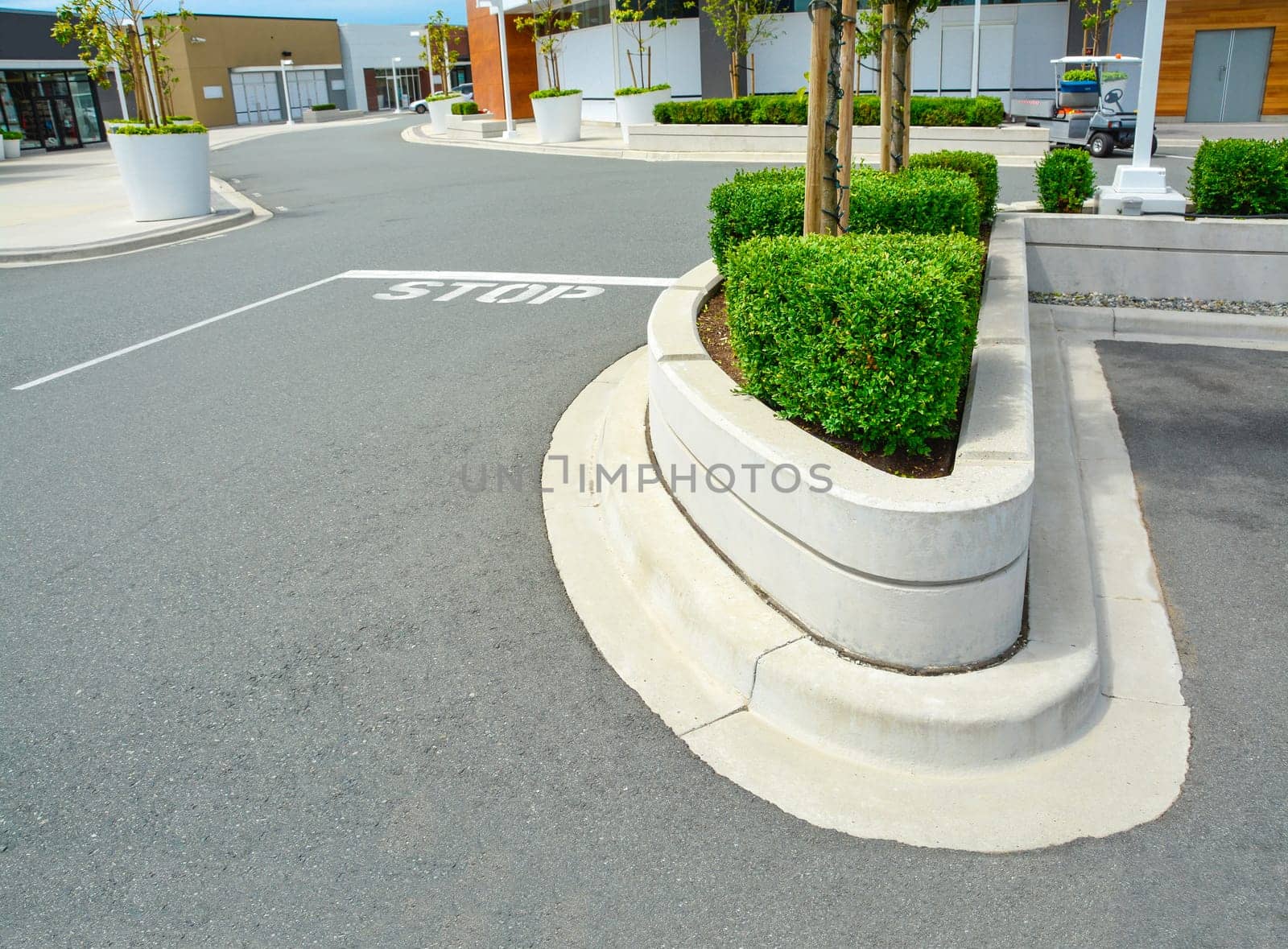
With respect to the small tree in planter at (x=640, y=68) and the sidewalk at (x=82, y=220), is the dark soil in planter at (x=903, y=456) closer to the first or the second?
the sidewalk at (x=82, y=220)

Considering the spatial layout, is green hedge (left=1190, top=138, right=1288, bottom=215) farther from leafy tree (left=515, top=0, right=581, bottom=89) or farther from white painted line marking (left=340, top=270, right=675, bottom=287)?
leafy tree (left=515, top=0, right=581, bottom=89)

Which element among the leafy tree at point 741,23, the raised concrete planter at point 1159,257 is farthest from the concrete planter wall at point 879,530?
the leafy tree at point 741,23

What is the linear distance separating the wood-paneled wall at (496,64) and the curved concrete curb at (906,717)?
44011 millimetres

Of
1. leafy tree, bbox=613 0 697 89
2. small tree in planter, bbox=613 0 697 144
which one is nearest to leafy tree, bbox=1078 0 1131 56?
small tree in planter, bbox=613 0 697 144

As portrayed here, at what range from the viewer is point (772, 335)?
4.88 m

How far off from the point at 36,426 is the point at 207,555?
9.85 feet

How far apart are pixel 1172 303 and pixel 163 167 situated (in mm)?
14747

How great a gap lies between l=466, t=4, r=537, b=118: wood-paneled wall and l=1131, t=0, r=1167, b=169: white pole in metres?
37.4

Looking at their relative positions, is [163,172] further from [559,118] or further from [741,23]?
Answer: [741,23]

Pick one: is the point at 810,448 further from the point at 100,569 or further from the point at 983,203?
the point at 983,203

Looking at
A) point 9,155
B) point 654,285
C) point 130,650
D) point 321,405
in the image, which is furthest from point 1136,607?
point 9,155

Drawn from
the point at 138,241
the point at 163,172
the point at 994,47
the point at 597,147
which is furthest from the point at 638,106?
the point at 138,241

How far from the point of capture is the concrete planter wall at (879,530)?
3633 millimetres

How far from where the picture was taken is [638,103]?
96.2 feet
